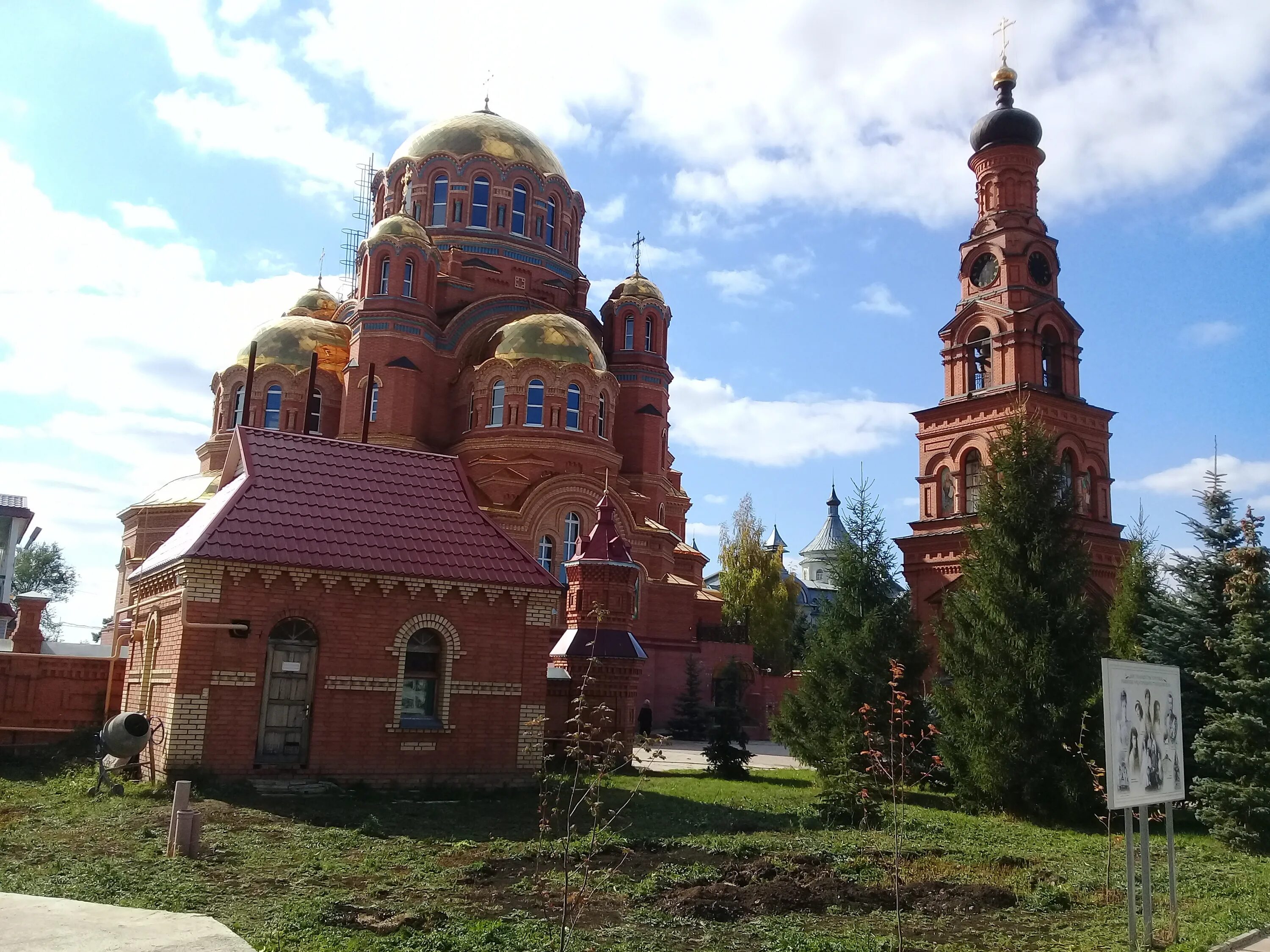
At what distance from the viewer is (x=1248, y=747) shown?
40.9 ft

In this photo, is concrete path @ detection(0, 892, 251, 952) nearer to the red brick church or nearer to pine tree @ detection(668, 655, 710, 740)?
the red brick church

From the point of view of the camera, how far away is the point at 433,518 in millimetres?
15820

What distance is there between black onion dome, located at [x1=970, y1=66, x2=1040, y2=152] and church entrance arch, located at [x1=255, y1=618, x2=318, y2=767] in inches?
953

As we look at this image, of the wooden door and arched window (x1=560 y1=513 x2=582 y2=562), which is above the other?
arched window (x1=560 y1=513 x2=582 y2=562)

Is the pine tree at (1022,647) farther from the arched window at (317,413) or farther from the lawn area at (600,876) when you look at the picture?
the arched window at (317,413)

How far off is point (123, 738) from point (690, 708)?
20528mm

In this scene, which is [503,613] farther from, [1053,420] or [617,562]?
[1053,420]

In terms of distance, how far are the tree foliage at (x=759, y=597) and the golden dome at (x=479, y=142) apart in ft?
59.4

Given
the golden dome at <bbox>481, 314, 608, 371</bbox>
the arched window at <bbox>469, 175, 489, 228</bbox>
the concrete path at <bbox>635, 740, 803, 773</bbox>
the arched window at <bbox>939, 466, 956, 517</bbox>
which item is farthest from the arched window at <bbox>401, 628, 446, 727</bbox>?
the arched window at <bbox>469, 175, 489, 228</bbox>

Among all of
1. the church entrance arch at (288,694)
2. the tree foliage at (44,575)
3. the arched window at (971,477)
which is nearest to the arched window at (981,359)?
the arched window at (971,477)

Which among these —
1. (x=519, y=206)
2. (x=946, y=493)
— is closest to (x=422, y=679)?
(x=946, y=493)

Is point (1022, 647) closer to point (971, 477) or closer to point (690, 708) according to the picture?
point (971, 477)

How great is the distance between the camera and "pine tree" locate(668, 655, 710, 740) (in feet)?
100

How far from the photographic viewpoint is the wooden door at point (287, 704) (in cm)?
1368
